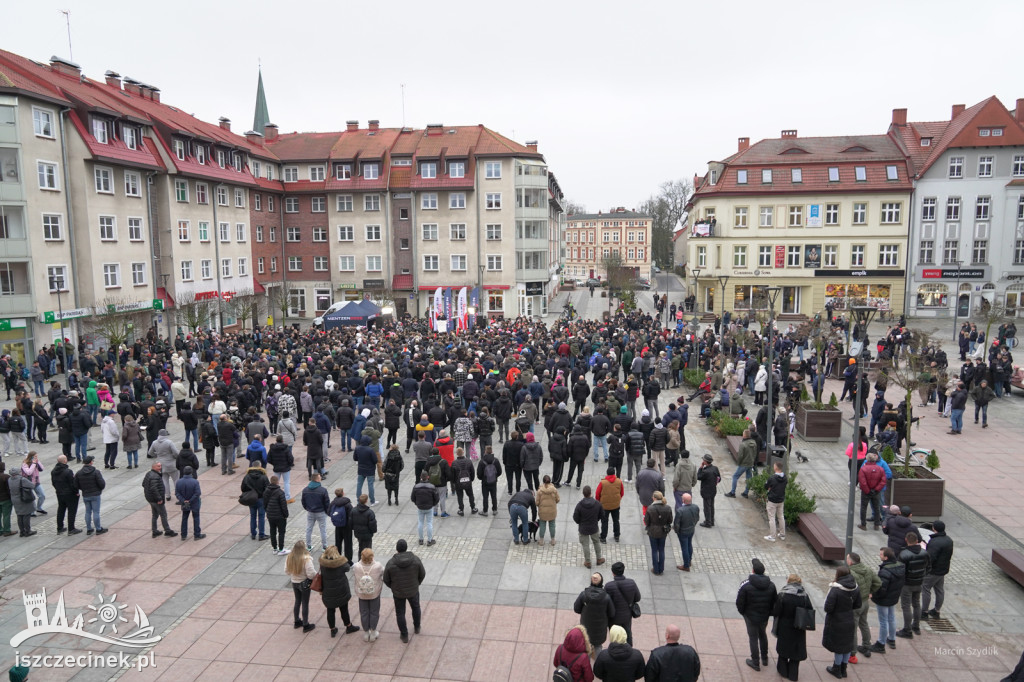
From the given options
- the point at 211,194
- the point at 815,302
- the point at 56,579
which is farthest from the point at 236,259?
the point at 815,302

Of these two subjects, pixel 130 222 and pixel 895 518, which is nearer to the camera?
pixel 895 518

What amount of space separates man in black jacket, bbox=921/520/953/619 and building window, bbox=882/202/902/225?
4384 centimetres

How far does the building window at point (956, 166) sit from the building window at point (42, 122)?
172ft

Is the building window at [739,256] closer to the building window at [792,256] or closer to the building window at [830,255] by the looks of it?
the building window at [792,256]

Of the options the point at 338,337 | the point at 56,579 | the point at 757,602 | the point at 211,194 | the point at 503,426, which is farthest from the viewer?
the point at 211,194

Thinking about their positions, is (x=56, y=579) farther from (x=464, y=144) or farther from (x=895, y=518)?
(x=464, y=144)

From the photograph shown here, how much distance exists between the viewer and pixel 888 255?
4772 cm

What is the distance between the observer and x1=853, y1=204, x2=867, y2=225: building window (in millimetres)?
47375

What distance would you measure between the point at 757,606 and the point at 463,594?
14.2 ft

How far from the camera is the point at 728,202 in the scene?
161ft

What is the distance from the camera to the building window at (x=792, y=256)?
48875 mm

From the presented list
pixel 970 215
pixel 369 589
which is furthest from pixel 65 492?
pixel 970 215

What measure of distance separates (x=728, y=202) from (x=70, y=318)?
1612 inches

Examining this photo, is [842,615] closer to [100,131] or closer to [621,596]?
[621,596]
